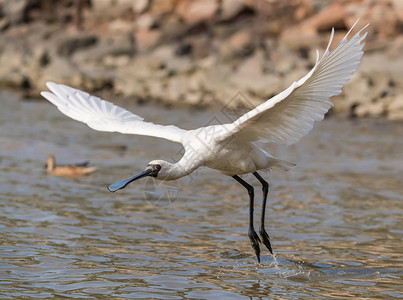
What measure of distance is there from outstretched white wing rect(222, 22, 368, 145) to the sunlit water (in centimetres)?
126

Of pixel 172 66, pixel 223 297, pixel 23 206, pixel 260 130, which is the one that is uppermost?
pixel 172 66

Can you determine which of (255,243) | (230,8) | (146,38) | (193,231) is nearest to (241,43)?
(230,8)

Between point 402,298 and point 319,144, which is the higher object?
point 319,144

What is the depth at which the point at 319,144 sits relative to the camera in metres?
18.9

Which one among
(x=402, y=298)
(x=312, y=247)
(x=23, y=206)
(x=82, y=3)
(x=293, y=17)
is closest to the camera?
(x=402, y=298)

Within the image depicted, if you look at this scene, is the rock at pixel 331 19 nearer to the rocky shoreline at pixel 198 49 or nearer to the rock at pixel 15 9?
the rocky shoreline at pixel 198 49

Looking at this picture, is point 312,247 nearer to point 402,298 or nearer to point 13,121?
point 402,298

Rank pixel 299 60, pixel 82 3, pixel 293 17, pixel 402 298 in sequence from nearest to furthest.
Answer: pixel 402 298 → pixel 299 60 → pixel 293 17 → pixel 82 3

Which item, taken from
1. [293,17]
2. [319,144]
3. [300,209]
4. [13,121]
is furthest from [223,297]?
[293,17]

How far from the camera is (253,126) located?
7656mm

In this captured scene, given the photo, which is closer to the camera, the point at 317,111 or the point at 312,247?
the point at 317,111

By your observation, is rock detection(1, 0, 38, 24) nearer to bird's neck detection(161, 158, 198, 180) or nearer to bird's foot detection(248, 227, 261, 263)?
bird's foot detection(248, 227, 261, 263)

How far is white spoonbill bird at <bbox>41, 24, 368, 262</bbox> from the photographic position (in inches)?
275

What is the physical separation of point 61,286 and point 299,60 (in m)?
23.3
